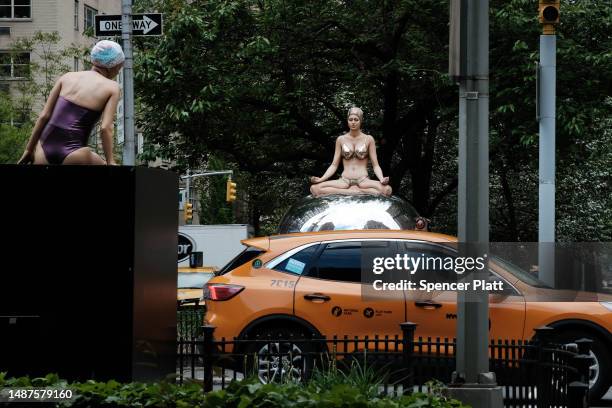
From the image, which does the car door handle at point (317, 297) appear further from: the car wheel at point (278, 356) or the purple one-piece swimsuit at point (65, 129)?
the purple one-piece swimsuit at point (65, 129)

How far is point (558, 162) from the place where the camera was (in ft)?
86.6

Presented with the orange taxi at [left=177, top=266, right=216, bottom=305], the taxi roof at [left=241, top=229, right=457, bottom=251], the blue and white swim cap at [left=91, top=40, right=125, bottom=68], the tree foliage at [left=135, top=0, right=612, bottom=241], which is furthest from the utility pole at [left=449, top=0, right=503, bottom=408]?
the orange taxi at [left=177, top=266, right=216, bottom=305]

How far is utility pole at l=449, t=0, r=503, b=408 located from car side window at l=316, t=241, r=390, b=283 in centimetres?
410

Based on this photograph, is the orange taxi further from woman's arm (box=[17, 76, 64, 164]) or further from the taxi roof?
woman's arm (box=[17, 76, 64, 164])

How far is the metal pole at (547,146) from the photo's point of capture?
16.8 m

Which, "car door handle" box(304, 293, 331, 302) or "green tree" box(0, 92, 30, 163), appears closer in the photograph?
"car door handle" box(304, 293, 331, 302)

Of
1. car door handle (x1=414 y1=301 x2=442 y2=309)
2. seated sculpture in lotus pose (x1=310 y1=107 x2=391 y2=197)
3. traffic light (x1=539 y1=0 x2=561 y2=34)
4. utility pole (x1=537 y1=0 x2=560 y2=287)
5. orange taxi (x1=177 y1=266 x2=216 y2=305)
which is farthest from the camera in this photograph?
orange taxi (x1=177 y1=266 x2=216 y2=305)

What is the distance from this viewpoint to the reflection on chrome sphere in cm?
1681

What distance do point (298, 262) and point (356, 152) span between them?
→ 552 cm

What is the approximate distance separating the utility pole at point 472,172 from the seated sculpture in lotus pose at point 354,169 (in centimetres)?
877

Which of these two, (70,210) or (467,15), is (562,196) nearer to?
(467,15)

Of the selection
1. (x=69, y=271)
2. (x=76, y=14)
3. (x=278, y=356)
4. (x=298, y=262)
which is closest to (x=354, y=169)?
(x=298, y=262)

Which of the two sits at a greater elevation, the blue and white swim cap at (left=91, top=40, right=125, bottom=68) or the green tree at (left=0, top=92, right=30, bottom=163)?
the green tree at (left=0, top=92, right=30, bottom=163)

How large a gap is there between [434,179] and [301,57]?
380 inches
